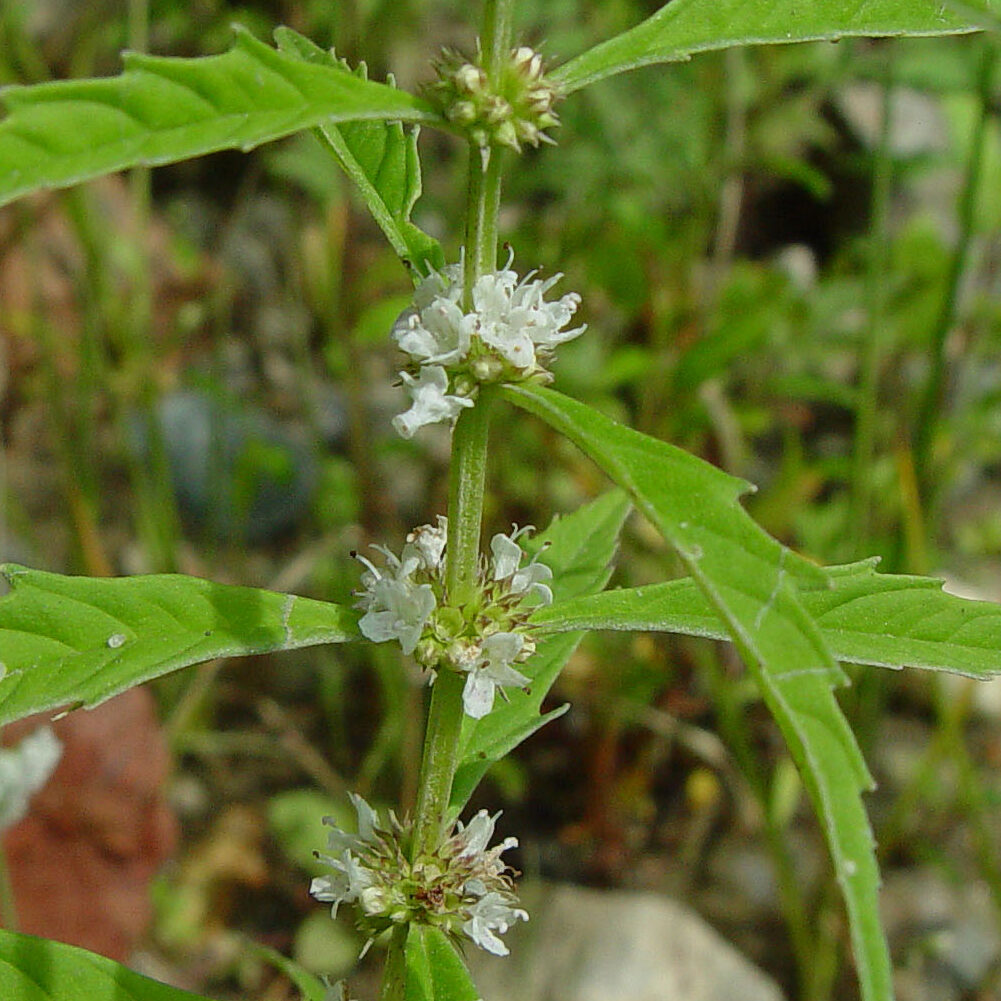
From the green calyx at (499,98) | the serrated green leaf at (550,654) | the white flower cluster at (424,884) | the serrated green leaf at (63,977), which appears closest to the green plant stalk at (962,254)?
the serrated green leaf at (550,654)

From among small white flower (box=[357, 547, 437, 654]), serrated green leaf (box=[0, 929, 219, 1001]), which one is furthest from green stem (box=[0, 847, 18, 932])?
small white flower (box=[357, 547, 437, 654])

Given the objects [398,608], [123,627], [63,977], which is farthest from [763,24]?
[63,977]

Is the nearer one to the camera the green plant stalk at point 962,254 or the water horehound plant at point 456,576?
the water horehound plant at point 456,576

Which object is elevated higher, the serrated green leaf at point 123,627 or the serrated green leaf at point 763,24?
the serrated green leaf at point 763,24

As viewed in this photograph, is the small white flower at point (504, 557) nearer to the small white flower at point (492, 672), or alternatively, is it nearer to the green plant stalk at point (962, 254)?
the small white flower at point (492, 672)

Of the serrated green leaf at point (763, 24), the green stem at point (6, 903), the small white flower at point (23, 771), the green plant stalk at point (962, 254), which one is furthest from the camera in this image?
the green plant stalk at point (962, 254)

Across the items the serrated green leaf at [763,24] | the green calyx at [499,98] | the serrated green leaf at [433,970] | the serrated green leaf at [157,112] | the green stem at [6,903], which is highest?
the serrated green leaf at [763,24]

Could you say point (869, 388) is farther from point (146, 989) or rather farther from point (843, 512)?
point (146, 989)

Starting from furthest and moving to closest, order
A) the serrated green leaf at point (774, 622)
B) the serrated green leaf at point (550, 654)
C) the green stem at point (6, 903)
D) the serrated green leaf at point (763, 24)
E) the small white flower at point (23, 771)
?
the green stem at point (6, 903)
the small white flower at point (23, 771)
the serrated green leaf at point (550, 654)
the serrated green leaf at point (763, 24)
the serrated green leaf at point (774, 622)

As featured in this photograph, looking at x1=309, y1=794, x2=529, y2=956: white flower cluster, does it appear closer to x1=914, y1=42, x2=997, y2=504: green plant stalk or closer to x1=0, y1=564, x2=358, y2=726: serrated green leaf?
x1=0, y1=564, x2=358, y2=726: serrated green leaf
